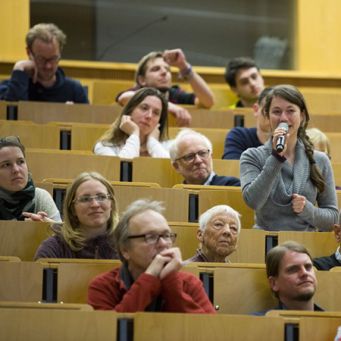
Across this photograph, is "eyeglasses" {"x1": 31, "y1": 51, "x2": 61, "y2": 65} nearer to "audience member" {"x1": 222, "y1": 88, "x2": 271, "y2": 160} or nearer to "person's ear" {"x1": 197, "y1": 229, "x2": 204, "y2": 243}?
"audience member" {"x1": 222, "y1": 88, "x2": 271, "y2": 160}

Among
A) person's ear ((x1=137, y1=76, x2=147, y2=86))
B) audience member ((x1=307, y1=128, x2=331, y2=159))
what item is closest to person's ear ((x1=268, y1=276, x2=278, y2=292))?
audience member ((x1=307, y1=128, x2=331, y2=159))

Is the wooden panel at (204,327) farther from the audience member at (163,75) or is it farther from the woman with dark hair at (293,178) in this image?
the audience member at (163,75)

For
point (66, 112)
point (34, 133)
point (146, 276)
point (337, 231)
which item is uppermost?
point (66, 112)

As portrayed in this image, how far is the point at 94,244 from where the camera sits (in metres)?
3.29

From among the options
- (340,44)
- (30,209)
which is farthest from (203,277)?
(340,44)

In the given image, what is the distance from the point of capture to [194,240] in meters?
3.47

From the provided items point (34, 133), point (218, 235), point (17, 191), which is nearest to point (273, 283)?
point (218, 235)

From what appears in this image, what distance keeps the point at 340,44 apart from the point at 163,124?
192 centimetres

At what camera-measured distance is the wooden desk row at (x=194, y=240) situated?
3.38 meters

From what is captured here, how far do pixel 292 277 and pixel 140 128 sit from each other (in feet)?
4.31

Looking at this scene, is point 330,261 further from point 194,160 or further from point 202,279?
point 194,160

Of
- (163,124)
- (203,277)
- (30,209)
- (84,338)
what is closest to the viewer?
(84,338)

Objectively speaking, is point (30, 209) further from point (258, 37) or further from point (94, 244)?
point (258, 37)

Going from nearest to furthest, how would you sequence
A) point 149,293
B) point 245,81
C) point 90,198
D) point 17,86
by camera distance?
point 149,293
point 90,198
point 17,86
point 245,81
